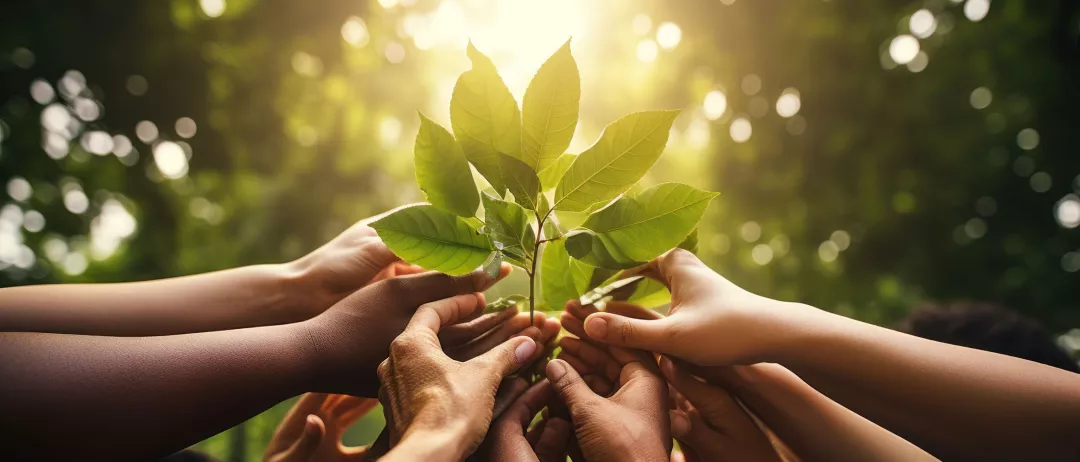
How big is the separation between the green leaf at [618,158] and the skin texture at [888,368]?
0.26m

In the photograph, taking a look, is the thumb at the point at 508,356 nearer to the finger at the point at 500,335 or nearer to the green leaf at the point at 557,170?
the finger at the point at 500,335

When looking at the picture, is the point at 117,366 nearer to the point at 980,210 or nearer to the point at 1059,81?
the point at 980,210

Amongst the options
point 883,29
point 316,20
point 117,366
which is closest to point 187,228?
point 316,20

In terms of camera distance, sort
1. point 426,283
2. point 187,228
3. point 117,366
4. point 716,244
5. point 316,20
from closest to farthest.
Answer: point 117,366 → point 426,283 → point 316,20 → point 716,244 → point 187,228

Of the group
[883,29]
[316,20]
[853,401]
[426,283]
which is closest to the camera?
[853,401]

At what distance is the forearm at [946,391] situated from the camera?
912 mm

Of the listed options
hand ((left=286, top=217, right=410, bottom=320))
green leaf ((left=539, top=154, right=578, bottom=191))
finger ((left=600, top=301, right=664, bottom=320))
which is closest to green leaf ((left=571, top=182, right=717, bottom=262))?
green leaf ((left=539, top=154, right=578, bottom=191))

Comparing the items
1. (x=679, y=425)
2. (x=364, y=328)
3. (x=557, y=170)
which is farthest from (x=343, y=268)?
(x=679, y=425)

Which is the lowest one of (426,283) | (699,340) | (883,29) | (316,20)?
(699,340)

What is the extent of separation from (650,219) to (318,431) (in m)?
0.97

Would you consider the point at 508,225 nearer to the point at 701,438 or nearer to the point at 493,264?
the point at 493,264

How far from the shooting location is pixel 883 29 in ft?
14.8

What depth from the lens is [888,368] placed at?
97cm

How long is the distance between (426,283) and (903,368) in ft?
3.05
